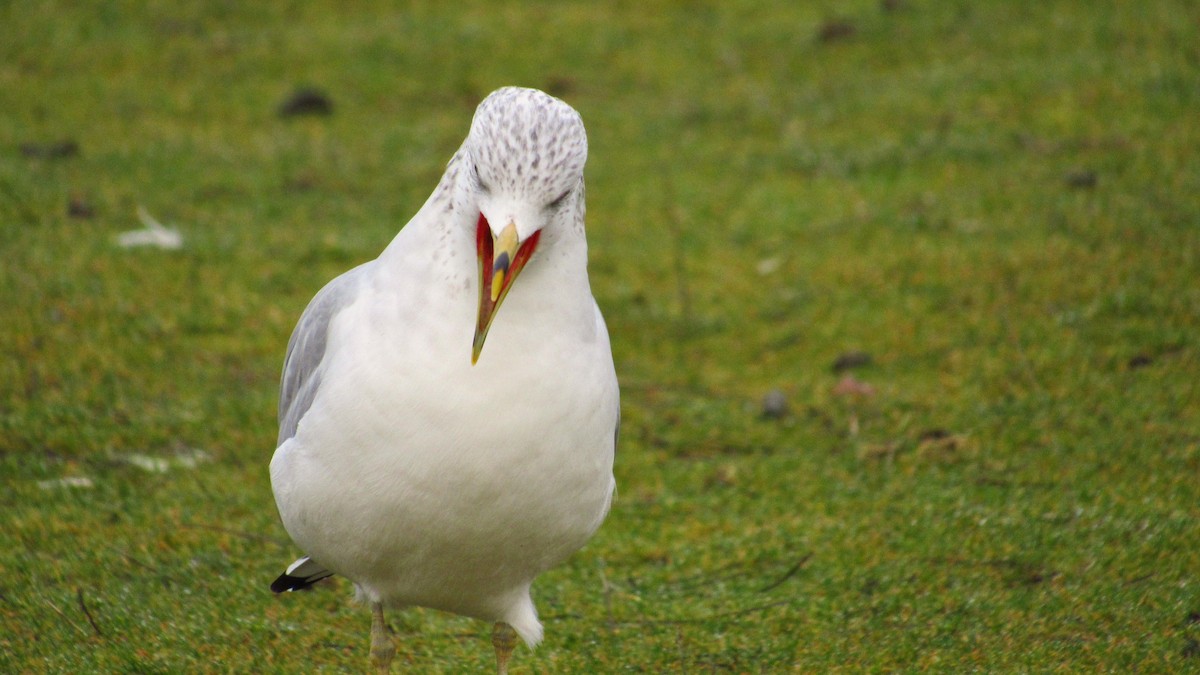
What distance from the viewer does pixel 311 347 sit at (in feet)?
14.3

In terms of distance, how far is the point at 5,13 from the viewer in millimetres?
13547

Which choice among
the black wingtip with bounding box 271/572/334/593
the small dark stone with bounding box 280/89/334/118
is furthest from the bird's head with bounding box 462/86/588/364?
the small dark stone with bounding box 280/89/334/118

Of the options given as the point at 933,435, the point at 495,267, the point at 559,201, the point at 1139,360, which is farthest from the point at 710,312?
the point at 495,267

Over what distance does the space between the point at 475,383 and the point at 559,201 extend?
0.54m

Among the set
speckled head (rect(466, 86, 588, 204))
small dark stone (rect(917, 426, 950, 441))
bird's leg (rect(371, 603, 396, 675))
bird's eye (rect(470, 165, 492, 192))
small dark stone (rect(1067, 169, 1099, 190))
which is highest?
speckled head (rect(466, 86, 588, 204))

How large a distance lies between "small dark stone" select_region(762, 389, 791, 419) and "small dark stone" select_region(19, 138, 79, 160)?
20.4ft

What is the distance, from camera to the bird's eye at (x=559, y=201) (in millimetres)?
3664

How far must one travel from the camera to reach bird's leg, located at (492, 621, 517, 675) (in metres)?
4.57

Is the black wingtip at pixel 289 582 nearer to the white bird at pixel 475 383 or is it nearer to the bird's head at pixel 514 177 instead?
the white bird at pixel 475 383

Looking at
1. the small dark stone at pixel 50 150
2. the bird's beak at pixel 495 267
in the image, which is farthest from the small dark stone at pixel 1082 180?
the small dark stone at pixel 50 150

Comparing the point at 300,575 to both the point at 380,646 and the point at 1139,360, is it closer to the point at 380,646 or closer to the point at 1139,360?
the point at 380,646

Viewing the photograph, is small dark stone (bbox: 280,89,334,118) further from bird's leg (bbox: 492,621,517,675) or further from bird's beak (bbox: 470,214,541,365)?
bird's beak (bbox: 470,214,541,365)

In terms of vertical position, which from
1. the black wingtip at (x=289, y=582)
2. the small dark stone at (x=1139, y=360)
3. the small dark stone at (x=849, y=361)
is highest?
the black wingtip at (x=289, y=582)

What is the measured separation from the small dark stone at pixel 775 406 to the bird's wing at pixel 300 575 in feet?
10.4
